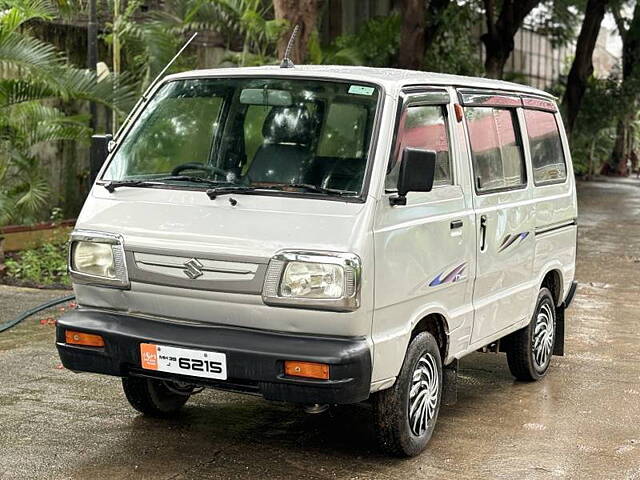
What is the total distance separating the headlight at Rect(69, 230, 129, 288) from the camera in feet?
18.0

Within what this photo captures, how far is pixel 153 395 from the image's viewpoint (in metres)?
6.28

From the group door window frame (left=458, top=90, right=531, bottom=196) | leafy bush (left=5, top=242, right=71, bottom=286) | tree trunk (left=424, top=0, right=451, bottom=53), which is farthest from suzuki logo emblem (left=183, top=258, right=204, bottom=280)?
tree trunk (left=424, top=0, right=451, bottom=53)

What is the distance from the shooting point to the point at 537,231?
734 cm

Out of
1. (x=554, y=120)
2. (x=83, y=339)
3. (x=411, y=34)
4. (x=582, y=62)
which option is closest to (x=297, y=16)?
(x=411, y=34)

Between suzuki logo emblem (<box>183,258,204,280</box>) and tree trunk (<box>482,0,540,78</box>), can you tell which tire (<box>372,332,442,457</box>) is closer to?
suzuki logo emblem (<box>183,258,204,280</box>)

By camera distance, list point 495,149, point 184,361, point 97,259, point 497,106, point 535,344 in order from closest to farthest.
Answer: point 184,361 → point 97,259 → point 495,149 → point 497,106 → point 535,344

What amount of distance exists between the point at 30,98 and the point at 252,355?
7906 millimetres

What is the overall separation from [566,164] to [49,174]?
8588 mm

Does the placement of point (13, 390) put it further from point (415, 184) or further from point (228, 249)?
point (415, 184)

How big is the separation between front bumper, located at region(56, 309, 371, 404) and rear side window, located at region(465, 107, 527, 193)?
1833mm

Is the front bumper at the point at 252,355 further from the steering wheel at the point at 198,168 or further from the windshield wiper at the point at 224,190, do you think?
the steering wheel at the point at 198,168

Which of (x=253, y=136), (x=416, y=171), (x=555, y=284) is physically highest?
(x=253, y=136)

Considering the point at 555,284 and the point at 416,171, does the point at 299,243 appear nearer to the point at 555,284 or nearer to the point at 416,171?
the point at 416,171

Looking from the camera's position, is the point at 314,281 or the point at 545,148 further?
the point at 545,148
